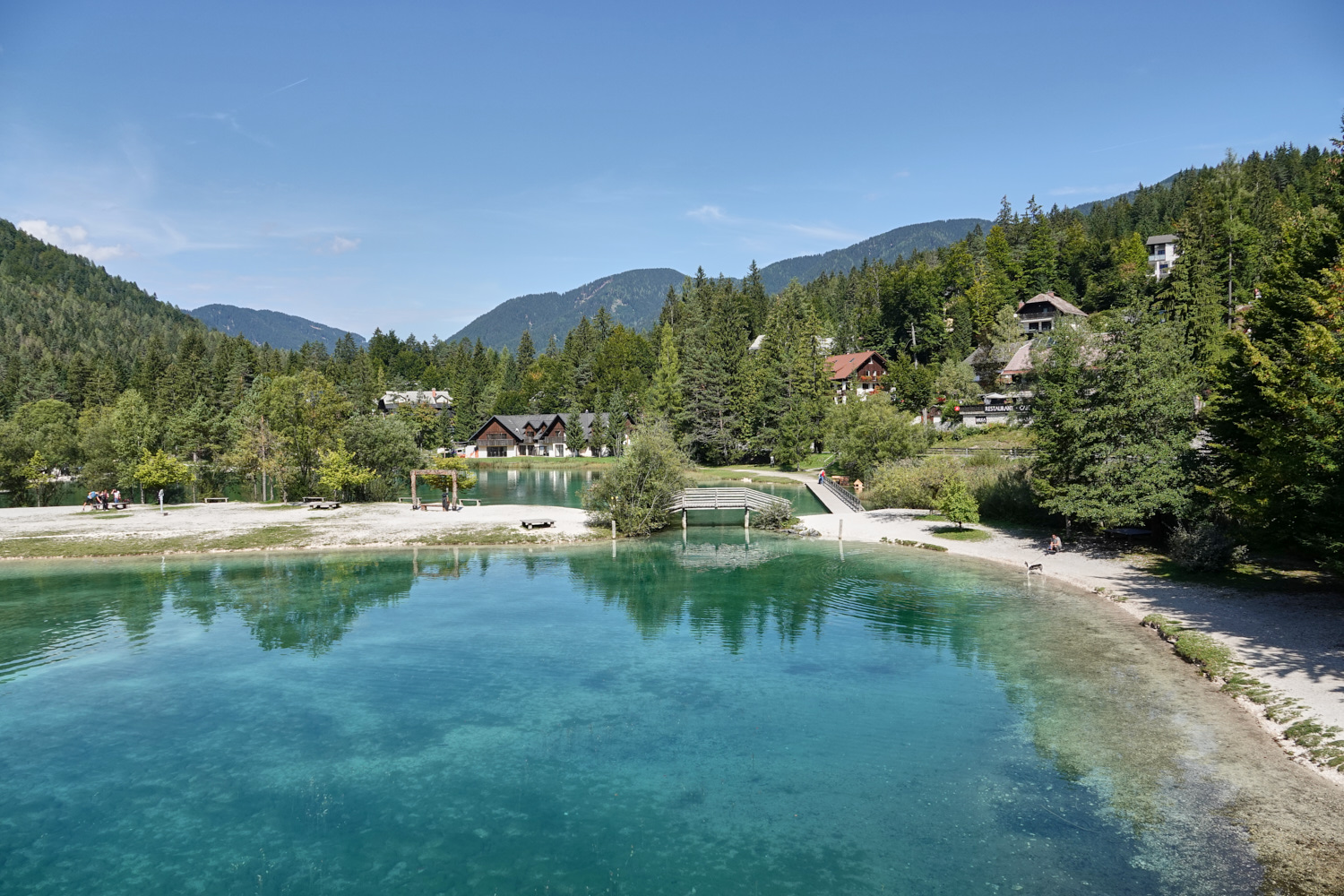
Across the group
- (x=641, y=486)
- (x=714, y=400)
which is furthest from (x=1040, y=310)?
(x=641, y=486)

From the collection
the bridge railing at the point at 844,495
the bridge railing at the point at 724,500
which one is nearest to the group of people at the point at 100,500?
the bridge railing at the point at 724,500

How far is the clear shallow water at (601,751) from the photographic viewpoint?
13.2 meters

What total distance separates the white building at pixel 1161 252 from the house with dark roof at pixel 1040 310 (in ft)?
101

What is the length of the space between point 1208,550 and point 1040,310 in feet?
278

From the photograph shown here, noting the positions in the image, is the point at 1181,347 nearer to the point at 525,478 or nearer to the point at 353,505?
Answer: the point at 353,505

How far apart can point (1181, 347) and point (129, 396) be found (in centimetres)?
9894

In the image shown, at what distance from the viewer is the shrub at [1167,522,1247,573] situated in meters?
30.5

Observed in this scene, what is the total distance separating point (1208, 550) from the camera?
30.5 m

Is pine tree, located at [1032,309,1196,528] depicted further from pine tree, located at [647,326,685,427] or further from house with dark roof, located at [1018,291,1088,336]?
house with dark roof, located at [1018,291,1088,336]

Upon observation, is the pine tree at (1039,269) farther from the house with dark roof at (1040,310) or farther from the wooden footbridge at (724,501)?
the wooden footbridge at (724,501)

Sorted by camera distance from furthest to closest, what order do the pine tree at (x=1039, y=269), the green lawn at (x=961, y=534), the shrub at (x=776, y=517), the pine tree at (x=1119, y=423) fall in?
the pine tree at (x=1039, y=269)
the shrub at (x=776, y=517)
the green lawn at (x=961, y=534)
the pine tree at (x=1119, y=423)

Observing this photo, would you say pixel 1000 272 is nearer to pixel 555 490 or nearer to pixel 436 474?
pixel 555 490

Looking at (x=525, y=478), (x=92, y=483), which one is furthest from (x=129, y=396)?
(x=525, y=478)

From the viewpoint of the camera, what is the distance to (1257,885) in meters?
12.1
